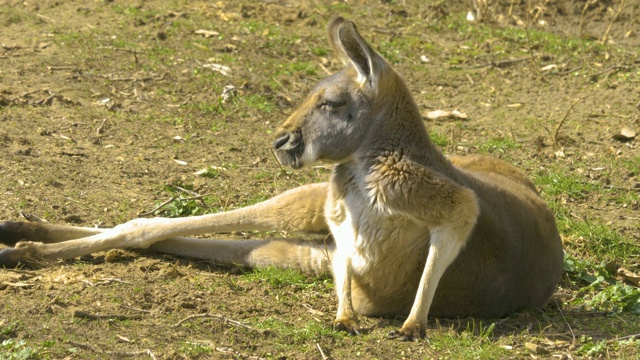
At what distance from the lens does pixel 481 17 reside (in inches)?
536

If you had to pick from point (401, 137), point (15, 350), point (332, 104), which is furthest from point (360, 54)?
point (15, 350)

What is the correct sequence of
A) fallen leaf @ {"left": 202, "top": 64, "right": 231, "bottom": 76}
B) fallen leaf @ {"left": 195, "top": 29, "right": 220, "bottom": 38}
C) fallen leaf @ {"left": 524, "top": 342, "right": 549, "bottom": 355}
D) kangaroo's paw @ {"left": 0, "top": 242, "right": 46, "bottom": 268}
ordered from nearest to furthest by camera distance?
fallen leaf @ {"left": 524, "top": 342, "right": 549, "bottom": 355} < kangaroo's paw @ {"left": 0, "top": 242, "right": 46, "bottom": 268} < fallen leaf @ {"left": 202, "top": 64, "right": 231, "bottom": 76} < fallen leaf @ {"left": 195, "top": 29, "right": 220, "bottom": 38}

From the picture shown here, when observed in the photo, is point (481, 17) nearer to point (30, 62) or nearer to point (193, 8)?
point (193, 8)

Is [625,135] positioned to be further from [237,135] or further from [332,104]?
[332,104]

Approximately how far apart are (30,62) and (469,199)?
6.61 m

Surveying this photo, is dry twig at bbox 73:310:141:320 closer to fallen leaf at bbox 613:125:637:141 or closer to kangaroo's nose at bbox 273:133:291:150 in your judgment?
kangaroo's nose at bbox 273:133:291:150

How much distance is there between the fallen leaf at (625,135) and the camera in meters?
10.0

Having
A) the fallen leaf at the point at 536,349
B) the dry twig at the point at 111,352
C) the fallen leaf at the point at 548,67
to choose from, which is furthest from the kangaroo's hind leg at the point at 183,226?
the fallen leaf at the point at 548,67

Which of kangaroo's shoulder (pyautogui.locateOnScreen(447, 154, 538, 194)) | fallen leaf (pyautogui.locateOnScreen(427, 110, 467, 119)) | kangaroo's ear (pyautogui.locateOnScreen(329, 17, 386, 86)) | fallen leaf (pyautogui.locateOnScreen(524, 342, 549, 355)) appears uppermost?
kangaroo's ear (pyautogui.locateOnScreen(329, 17, 386, 86))

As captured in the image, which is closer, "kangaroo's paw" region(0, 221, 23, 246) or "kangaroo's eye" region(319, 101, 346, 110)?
"kangaroo's eye" region(319, 101, 346, 110)

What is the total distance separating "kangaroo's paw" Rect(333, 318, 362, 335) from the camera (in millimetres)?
5758

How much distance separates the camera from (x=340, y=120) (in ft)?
19.8

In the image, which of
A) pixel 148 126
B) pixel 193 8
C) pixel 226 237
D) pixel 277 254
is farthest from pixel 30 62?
pixel 277 254

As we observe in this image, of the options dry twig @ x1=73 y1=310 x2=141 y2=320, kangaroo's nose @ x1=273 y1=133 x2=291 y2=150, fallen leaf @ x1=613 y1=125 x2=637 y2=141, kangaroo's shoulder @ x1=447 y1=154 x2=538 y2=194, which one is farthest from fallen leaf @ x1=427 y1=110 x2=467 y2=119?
dry twig @ x1=73 y1=310 x2=141 y2=320
